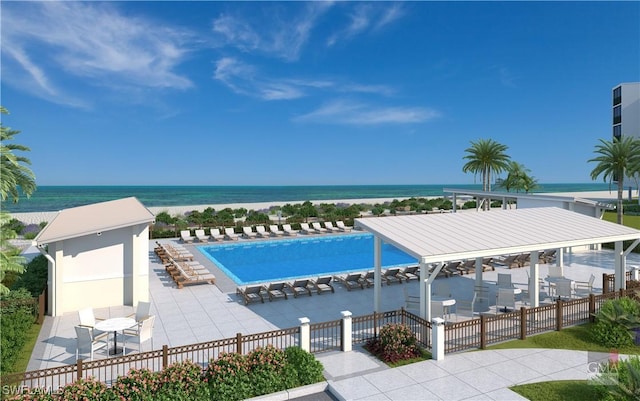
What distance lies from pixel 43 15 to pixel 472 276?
26607mm

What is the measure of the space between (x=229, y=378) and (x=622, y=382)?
8149mm

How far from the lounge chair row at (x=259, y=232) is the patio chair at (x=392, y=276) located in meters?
15.5

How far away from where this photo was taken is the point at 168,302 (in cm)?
1566

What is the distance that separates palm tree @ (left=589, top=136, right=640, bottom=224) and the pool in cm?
1889

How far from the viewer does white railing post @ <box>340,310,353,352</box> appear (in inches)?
424

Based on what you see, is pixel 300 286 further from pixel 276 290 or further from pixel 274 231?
pixel 274 231

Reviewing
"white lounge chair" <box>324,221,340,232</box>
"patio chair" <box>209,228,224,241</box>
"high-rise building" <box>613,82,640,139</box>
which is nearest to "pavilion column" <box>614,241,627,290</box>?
"white lounge chair" <box>324,221,340,232</box>

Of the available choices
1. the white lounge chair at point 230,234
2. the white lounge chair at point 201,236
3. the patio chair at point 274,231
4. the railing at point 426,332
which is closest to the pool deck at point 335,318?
the railing at point 426,332

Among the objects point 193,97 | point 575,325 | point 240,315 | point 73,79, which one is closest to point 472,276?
point 575,325

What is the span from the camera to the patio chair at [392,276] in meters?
18.3

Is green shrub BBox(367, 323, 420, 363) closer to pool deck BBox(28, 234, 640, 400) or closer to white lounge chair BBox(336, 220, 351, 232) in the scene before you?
pool deck BBox(28, 234, 640, 400)

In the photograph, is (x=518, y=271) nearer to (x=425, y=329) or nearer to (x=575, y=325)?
(x=575, y=325)

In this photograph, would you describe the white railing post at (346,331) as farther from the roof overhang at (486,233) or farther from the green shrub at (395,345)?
the roof overhang at (486,233)

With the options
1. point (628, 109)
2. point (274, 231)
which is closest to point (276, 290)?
point (274, 231)
